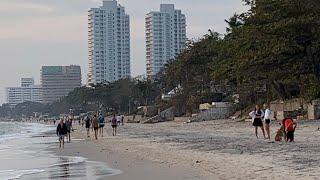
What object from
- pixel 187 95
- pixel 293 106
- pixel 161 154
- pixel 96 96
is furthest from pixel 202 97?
pixel 96 96

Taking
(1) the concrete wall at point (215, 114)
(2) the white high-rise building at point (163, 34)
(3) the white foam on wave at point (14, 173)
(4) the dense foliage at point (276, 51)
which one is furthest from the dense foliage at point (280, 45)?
(2) the white high-rise building at point (163, 34)

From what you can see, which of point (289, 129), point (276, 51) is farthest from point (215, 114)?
point (289, 129)

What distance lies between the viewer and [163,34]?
187125mm

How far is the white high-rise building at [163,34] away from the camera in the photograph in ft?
610

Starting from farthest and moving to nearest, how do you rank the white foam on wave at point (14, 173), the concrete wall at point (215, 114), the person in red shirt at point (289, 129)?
the concrete wall at point (215, 114)
the person in red shirt at point (289, 129)
the white foam on wave at point (14, 173)

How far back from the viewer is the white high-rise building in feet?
610

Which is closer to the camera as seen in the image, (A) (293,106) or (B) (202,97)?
(A) (293,106)

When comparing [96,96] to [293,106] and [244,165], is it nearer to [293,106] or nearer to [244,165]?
[293,106]

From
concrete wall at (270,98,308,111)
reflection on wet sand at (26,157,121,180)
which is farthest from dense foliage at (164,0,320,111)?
reflection on wet sand at (26,157,121,180)

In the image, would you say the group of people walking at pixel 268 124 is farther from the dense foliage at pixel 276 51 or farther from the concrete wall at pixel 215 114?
the concrete wall at pixel 215 114

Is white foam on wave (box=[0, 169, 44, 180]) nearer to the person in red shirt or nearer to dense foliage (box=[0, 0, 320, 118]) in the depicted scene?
the person in red shirt

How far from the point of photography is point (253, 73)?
38688 mm

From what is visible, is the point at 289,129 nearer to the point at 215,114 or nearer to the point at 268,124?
the point at 268,124

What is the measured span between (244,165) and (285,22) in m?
21.8
